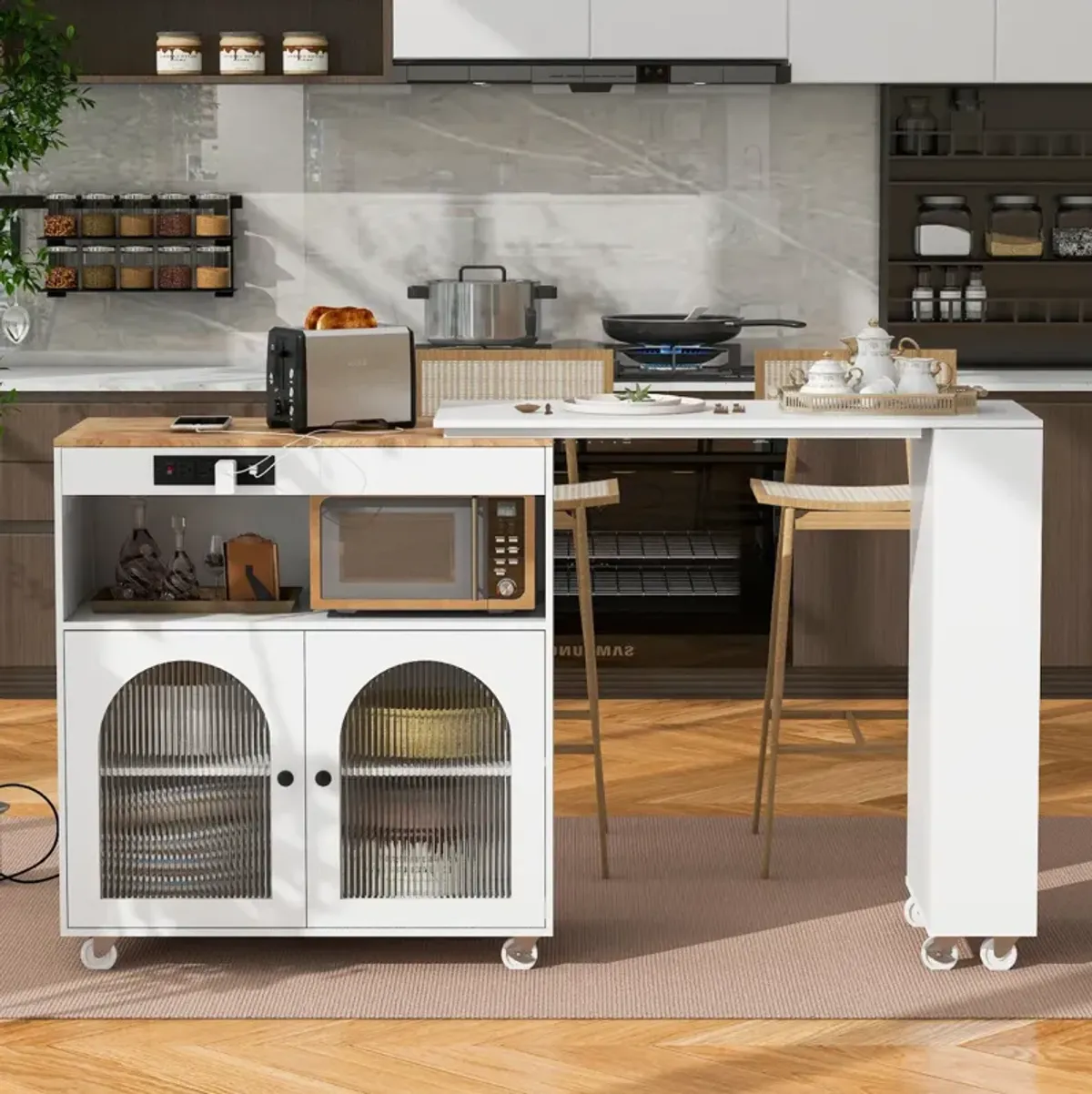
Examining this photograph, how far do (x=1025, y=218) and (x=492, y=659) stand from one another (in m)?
3.32

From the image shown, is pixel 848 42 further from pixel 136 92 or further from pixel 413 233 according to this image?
pixel 136 92

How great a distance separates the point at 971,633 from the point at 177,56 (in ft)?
11.6

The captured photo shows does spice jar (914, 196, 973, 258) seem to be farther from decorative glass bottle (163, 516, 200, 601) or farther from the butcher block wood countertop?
decorative glass bottle (163, 516, 200, 601)

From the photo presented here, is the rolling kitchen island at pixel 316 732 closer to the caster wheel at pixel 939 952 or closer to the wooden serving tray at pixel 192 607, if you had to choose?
the wooden serving tray at pixel 192 607

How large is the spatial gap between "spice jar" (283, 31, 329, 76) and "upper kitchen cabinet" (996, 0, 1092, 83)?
2.04 m

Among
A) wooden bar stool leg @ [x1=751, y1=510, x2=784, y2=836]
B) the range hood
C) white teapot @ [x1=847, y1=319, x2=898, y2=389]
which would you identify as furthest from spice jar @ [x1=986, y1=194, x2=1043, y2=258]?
white teapot @ [x1=847, y1=319, x2=898, y2=389]

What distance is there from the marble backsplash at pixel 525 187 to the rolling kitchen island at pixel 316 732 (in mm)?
2838

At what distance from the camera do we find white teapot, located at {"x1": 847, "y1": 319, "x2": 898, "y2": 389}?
353 cm

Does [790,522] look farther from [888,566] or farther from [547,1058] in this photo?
[888,566]

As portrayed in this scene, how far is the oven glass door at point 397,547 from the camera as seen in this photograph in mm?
3389

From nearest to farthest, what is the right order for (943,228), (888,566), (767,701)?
(767,701)
(888,566)
(943,228)

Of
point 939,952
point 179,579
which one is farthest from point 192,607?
point 939,952

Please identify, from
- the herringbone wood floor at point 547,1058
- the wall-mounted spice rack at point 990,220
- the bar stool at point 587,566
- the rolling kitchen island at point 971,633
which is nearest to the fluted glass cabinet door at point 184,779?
the herringbone wood floor at point 547,1058

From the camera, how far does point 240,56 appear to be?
19.2ft
